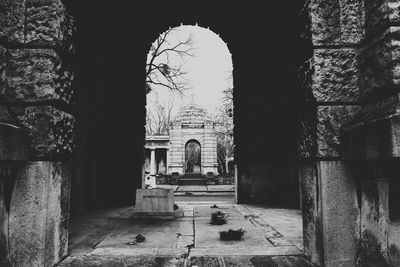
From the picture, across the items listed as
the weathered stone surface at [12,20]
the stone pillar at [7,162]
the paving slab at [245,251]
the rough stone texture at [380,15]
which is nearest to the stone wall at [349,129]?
the rough stone texture at [380,15]

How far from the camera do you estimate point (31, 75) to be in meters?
3.11

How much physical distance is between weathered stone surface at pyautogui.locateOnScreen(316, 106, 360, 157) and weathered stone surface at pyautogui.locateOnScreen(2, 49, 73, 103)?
289 cm

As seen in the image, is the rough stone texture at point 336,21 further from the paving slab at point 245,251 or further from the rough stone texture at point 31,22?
the rough stone texture at point 31,22

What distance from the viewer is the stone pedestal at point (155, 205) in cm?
602

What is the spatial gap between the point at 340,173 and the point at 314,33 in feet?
5.11

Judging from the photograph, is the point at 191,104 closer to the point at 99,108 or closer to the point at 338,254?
the point at 99,108

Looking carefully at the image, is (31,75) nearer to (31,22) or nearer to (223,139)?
(31,22)

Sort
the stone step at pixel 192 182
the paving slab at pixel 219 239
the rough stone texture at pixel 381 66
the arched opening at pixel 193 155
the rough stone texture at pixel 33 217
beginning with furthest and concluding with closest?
the arched opening at pixel 193 155 → the stone step at pixel 192 182 → the paving slab at pixel 219 239 → the rough stone texture at pixel 33 217 → the rough stone texture at pixel 381 66

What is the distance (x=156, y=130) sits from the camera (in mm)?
42875

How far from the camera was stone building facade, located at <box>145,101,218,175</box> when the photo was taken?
109 feet

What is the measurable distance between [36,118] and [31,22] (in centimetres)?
107

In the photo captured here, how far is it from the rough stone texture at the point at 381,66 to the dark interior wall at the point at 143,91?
526 cm

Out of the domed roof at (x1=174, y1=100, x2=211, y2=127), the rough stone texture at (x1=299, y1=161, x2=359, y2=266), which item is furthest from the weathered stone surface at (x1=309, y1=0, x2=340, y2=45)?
the domed roof at (x1=174, y1=100, x2=211, y2=127)

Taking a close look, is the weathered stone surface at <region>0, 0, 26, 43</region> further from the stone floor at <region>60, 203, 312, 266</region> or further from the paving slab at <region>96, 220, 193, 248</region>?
the paving slab at <region>96, 220, 193, 248</region>
